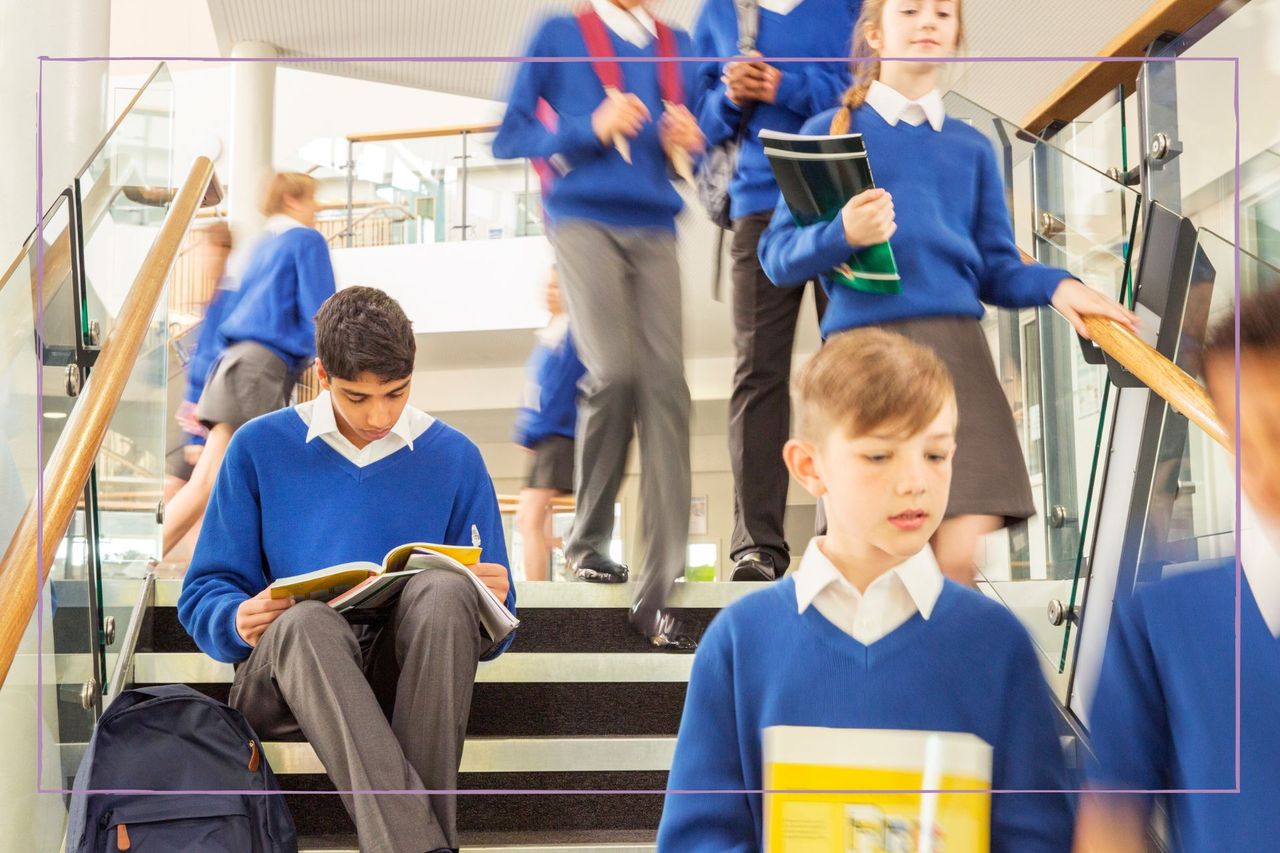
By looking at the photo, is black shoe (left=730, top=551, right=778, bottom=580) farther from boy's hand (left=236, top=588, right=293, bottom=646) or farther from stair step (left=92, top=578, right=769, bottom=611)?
boy's hand (left=236, top=588, right=293, bottom=646)

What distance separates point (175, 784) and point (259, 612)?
26 cm

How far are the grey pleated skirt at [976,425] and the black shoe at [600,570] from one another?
379mm

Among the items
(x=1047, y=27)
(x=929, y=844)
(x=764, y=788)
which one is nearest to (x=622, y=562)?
(x=764, y=788)

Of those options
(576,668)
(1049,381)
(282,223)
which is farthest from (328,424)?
(1049,381)

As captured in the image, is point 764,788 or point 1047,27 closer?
point 764,788

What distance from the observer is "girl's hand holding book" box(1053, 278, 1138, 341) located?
4.92ft

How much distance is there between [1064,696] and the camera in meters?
1.34

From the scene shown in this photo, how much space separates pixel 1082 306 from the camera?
4.96ft

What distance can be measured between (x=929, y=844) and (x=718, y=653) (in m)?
0.28

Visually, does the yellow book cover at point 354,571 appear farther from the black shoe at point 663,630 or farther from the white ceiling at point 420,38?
the white ceiling at point 420,38

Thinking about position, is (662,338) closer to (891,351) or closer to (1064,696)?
(891,351)

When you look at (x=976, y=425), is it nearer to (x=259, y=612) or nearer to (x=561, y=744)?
(x=561, y=744)

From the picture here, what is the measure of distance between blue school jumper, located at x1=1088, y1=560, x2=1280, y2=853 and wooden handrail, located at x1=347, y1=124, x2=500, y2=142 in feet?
2.88

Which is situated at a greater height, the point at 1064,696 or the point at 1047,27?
the point at 1047,27
